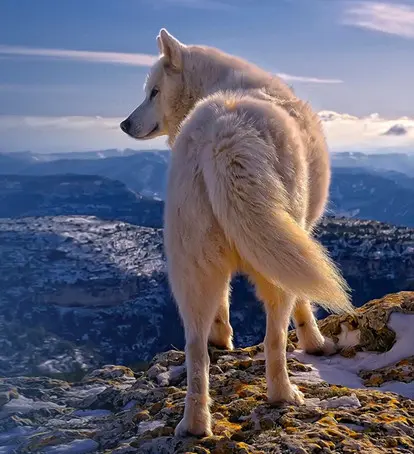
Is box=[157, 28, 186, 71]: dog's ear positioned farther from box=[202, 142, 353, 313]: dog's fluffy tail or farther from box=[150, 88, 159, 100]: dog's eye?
box=[202, 142, 353, 313]: dog's fluffy tail

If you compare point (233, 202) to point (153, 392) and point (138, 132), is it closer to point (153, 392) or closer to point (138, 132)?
point (153, 392)

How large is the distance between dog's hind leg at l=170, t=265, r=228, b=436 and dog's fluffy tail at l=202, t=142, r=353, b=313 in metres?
0.50

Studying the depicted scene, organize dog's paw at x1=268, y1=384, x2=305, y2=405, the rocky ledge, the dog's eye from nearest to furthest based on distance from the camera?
the rocky ledge → dog's paw at x1=268, y1=384, x2=305, y2=405 → the dog's eye

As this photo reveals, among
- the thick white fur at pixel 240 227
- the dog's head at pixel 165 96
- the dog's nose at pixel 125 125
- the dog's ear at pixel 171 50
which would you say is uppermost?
the dog's ear at pixel 171 50

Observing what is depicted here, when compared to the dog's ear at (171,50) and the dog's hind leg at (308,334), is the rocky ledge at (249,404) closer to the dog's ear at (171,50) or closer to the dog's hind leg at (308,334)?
the dog's hind leg at (308,334)

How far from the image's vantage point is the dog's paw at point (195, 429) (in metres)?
6.18

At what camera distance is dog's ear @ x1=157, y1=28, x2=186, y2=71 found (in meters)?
9.37

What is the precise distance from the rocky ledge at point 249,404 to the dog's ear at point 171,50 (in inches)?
179

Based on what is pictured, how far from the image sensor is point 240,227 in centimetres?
557

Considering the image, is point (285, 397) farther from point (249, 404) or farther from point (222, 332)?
point (222, 332)

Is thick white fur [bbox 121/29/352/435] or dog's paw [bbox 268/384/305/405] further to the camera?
dog's paw [bbox 268/384/305/405]

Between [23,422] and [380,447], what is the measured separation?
5183 millimetres

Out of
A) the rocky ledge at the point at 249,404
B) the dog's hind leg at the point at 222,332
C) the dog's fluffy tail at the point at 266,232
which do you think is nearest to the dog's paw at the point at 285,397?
the rocky ledge at the point at 249,404

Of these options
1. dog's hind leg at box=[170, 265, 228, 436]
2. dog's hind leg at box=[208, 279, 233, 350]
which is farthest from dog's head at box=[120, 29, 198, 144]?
dog's hind leg at box=[170, 265, 228, 436]
